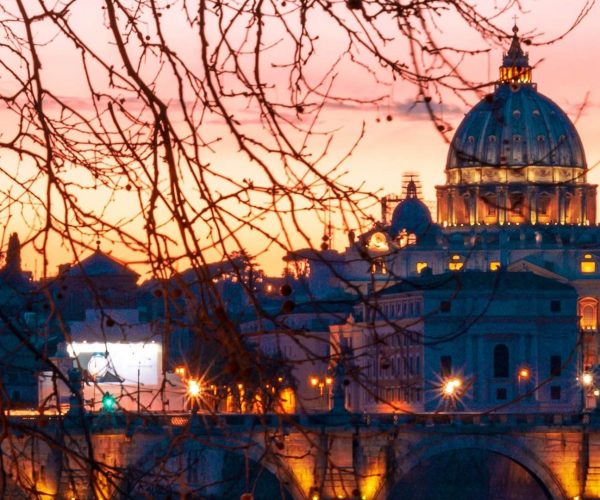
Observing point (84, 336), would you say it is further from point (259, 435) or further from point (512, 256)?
point (512, 256)

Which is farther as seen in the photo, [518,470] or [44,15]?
[518,470]

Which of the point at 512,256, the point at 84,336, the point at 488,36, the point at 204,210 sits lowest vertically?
the point at 204,210

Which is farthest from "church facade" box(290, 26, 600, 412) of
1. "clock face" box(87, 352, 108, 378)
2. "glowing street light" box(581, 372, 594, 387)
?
"clock face" box(87, 352, 108, 378)

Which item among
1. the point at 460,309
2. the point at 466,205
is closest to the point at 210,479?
the point at 460,309

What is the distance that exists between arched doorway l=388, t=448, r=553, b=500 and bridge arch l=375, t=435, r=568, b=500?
5234 millimetres

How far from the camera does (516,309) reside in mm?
95375

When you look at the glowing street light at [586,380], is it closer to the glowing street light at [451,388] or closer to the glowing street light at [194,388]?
the glowing street light at [451,388]

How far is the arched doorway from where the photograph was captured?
61.0 metres

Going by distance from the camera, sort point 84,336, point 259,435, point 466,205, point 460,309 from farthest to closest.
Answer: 1. point 466,205
2. point 460,309
3. point 84,336
4. point 259,435

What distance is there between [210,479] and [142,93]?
4512 cm

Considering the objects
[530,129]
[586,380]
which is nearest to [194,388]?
[586,380]

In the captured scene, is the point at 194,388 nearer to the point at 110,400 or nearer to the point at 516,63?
the point at 110,400

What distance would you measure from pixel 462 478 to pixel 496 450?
895 centimetres

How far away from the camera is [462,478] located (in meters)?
63.3
